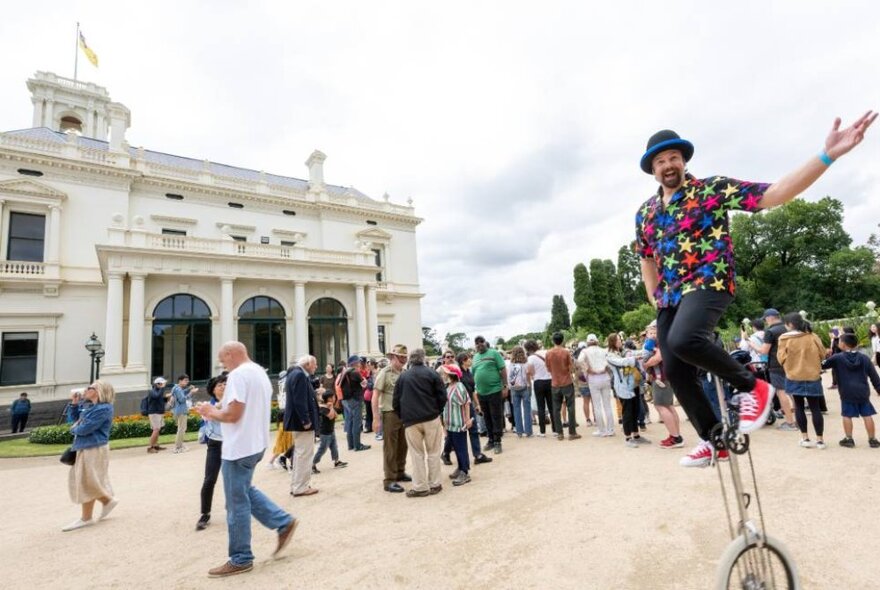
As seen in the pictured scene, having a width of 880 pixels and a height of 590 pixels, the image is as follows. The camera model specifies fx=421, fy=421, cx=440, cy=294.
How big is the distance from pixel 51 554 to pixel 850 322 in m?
30.1

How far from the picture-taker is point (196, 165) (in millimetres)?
31266

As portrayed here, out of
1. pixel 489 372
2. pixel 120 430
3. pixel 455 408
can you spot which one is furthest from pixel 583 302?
pixel 455 408

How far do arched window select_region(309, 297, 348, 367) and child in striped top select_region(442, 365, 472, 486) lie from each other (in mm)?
19507

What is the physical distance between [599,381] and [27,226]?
2828 cm

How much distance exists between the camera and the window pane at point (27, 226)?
2143 centimetres

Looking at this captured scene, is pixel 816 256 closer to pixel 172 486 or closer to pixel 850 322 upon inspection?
pixel 850 322

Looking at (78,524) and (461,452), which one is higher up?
(461,452)

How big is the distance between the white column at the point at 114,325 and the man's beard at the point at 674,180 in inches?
864

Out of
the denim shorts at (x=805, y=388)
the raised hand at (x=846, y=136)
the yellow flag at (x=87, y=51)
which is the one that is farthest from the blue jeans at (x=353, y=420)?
the yellow flag at (x=87, y=51)

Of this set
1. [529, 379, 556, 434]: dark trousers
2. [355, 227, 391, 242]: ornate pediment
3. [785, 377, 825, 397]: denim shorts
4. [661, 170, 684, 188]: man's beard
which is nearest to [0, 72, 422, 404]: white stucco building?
[355, 227, 391, 242]: ornate pediment

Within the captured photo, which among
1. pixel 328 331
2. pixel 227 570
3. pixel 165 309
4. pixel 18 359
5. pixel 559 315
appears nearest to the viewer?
pixel 227 570

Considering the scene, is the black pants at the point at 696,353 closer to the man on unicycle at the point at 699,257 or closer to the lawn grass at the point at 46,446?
the man on unicycle at the point at 699,257

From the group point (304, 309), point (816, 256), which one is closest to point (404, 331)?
point (304, 309)

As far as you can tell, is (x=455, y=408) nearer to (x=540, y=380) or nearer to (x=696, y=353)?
(x=540, y=380)
